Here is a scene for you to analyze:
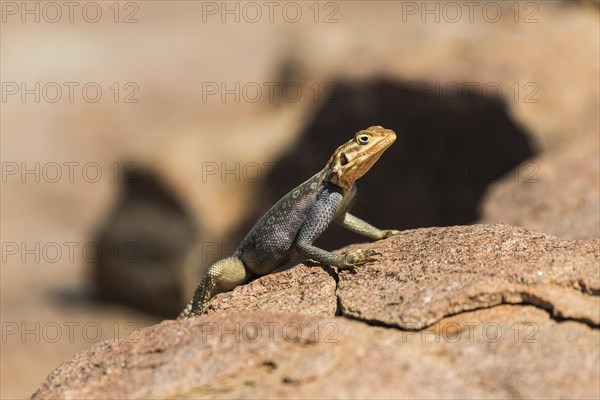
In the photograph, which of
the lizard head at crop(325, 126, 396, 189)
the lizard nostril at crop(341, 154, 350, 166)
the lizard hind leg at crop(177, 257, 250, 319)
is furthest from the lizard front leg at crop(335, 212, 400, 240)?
the lizard hind leg at crop(177, 257, 250, 319)

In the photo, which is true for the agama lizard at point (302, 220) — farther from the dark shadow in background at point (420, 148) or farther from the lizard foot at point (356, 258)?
the dark shadow in background at point (420, 148)

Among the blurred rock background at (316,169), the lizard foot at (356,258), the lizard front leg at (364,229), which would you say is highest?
the lizard foot at (356,258)

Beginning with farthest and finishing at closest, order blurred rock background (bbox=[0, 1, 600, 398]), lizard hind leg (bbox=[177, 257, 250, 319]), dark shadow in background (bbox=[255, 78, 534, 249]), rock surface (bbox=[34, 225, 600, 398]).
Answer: dark shadow in background (bbox=[255, 78, 534, 249]), blurred rock background (bbox=[0, 1, 600, 398]), lizard hind leg (bbox=[177, 257, 250, 319]), rock surface (bbox=[34, 225, 600, 398])

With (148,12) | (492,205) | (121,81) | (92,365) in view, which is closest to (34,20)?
(148,12)

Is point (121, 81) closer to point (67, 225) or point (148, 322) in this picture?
point (67, 225)

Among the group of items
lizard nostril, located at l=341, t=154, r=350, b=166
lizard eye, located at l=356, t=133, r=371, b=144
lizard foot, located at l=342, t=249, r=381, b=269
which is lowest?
lizard foot, located at l=342, t=249, r=381, b=269

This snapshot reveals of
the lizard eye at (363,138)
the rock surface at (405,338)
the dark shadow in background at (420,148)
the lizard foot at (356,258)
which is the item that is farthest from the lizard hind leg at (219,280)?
the dark shadow in background at (420,148)

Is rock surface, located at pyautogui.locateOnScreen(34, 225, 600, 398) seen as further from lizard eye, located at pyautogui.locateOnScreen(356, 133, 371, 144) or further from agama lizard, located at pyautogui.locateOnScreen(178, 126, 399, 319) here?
lizard eye, located at pyautogui.locateOnScreen(356, 133, 371, 144)
